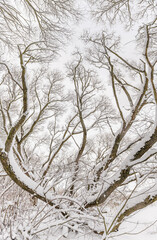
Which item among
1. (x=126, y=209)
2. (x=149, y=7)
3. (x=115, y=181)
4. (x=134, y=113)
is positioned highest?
(x=149, y=7)

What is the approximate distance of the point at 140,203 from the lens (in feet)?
8.71

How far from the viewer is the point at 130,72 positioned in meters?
5.39

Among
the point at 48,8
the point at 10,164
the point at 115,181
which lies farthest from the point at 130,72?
the point at 10,164

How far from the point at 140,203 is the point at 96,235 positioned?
1392 mm

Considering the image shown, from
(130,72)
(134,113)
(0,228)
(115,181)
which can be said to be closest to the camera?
(0,228)

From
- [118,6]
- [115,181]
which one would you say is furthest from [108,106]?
[115,181]

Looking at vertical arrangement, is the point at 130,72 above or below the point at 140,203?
above

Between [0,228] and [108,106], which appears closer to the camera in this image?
[0,228]

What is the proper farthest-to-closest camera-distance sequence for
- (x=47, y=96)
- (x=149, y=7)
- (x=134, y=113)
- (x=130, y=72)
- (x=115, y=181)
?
(x=47, y=96) < (x=130, y=72) < (x=134, y=113) < (x=149, y=7) < (x=115, y=181)

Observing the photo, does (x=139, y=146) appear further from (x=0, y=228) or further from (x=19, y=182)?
(x=0, y=228)

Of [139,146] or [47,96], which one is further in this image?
[47,96]

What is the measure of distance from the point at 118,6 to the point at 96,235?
5.56 meters

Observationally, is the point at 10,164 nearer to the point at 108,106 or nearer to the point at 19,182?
the point at 19,182

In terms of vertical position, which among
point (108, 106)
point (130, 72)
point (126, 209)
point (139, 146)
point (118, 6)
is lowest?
point (126, 209)
